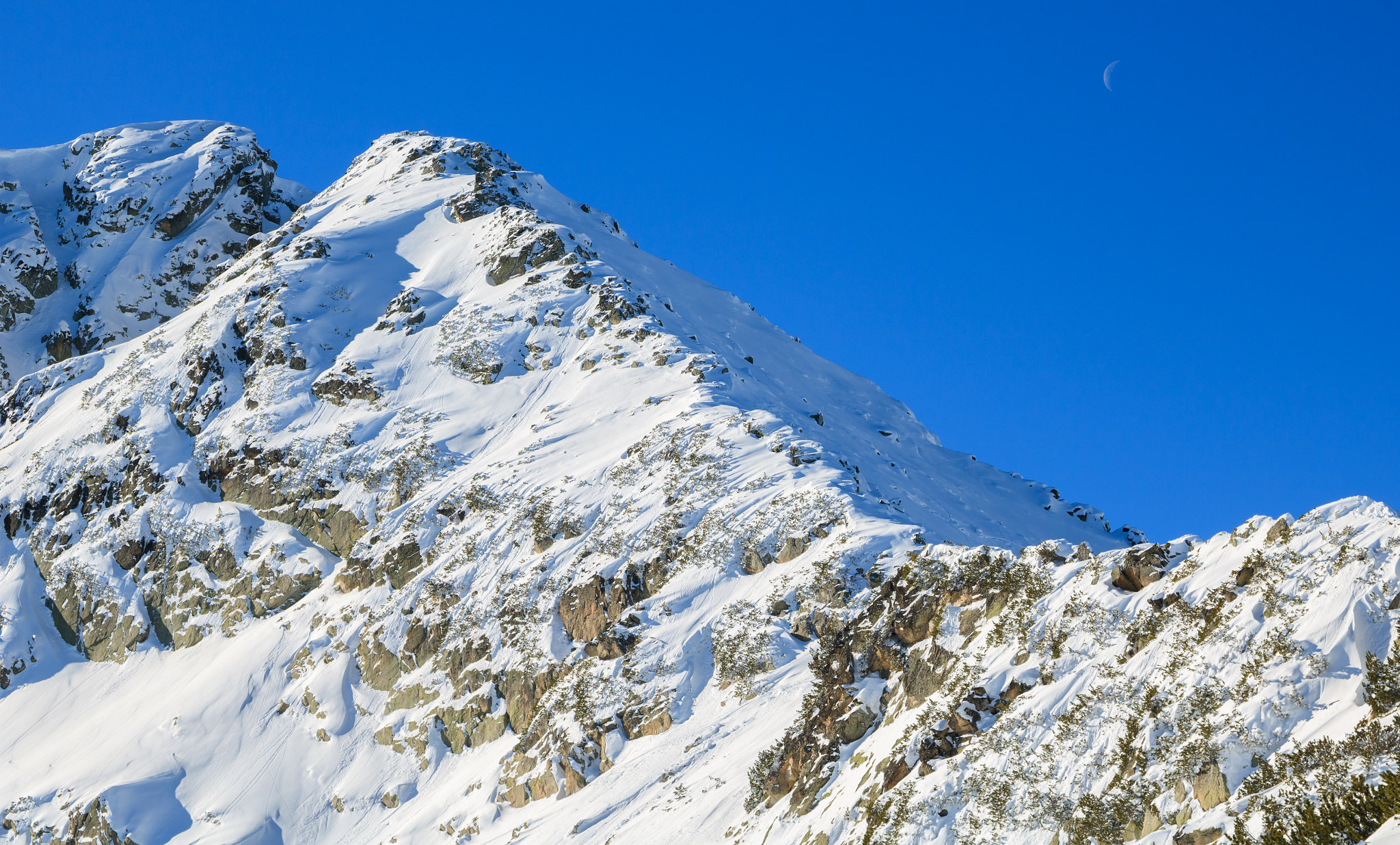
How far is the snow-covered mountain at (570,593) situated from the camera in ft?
64.6

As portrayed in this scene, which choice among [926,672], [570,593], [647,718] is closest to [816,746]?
[926,672]

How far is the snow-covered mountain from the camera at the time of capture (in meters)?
19.7

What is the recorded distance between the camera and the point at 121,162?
343 ft

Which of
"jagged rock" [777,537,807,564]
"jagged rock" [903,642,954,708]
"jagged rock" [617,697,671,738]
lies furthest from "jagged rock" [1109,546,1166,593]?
"jagged rock" [617,697,671,738]

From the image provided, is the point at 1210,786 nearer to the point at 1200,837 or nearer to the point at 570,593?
the point at 1200,837

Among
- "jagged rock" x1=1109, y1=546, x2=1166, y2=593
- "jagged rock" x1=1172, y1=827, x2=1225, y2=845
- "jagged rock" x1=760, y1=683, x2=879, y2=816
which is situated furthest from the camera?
"jagged rock" x1=760, y1=683, x2=879, y2=816

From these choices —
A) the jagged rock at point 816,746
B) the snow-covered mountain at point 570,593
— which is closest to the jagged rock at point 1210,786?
the snow-covered mountain at point 570,593

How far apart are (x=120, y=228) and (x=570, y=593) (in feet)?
264

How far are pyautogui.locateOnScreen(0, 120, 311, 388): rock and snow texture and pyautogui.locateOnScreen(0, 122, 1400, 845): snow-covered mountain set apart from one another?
15.6m

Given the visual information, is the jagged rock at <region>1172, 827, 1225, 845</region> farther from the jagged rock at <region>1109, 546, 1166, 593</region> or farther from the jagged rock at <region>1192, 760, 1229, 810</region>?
the jagged rock at <region>1109, 546, 1166, 593</region>

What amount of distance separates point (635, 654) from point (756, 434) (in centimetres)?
1159

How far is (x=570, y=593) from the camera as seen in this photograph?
38969 millimetres

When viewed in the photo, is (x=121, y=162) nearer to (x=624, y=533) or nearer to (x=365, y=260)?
(x=365, y=260)

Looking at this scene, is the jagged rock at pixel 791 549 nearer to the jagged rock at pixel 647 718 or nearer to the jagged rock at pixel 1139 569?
the jagged rock at pixel 647 718
